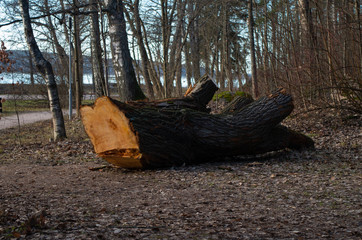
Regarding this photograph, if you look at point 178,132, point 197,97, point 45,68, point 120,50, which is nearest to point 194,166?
point 178,132

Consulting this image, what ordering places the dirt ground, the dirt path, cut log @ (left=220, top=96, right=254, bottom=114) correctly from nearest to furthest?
1. the dirt ground
2. cut log @ (left=220, top=96, right=254, bottom=114)
3. the dirt path

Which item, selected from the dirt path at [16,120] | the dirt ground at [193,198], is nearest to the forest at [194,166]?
the dirt ground at [193,198]

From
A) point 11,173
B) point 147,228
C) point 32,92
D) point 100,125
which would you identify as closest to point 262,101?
point 100,125

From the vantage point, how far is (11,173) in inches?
246

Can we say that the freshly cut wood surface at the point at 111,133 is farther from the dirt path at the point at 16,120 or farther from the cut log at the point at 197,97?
the dirt path at the point at 16,120

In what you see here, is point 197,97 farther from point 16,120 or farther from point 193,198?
point 16,120

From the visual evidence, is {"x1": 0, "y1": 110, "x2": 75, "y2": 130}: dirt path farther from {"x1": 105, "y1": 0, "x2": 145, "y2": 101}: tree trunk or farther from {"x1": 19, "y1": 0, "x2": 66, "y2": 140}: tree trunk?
{"x1": 105, "y1": 0, "x2": 145, "y2": 101}: tree trunk

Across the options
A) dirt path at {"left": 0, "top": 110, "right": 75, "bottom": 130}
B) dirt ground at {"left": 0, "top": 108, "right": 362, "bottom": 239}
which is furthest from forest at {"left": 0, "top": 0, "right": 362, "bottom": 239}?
dirt path at {"left": 0, "top": 110, "right": 75, "bottom": 130}

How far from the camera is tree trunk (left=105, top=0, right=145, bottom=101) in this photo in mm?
9391

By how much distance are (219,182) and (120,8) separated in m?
6.22

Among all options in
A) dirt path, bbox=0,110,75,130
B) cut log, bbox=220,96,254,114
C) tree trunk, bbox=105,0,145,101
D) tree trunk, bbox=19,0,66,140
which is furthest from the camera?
dirt path, bbox=0,110,75,130

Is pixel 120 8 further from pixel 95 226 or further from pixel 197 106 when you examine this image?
pixel 95 226

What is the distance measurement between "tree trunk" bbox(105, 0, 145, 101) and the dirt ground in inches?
103

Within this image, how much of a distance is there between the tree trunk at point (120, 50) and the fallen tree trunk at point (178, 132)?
142 inches
